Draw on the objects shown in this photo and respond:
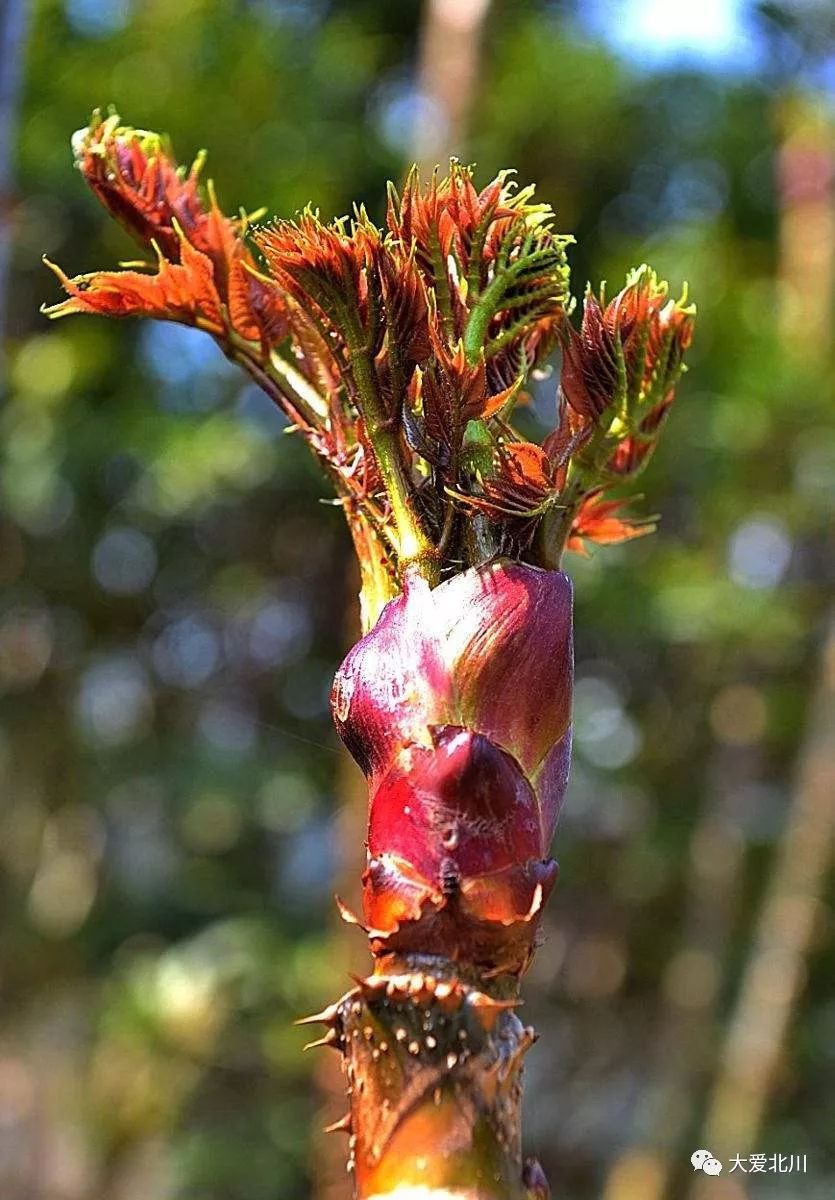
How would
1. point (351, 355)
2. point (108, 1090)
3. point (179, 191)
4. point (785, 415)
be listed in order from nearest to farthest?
point (351, 355), point (179, 191), point (785, 415), point (108, 1090)

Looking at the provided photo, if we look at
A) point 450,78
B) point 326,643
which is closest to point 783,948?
point 326,643

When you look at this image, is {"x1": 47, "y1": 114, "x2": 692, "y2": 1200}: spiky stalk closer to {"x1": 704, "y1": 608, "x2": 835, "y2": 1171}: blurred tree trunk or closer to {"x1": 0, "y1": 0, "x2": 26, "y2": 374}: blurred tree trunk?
{"x1": 0, "y1": 0, "x2": 26, "y2": 374}: blurred tree trunk

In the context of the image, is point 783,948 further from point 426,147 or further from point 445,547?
point 445,547

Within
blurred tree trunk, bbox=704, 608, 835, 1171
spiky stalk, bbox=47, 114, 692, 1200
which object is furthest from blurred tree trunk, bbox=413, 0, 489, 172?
spiky stalk, bbox=47, 114, 692, 1200

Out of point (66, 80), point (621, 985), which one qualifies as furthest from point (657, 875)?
point (66, 80)

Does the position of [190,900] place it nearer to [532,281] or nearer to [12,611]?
[12,611]

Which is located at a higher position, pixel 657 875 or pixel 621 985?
pixel 657 875
